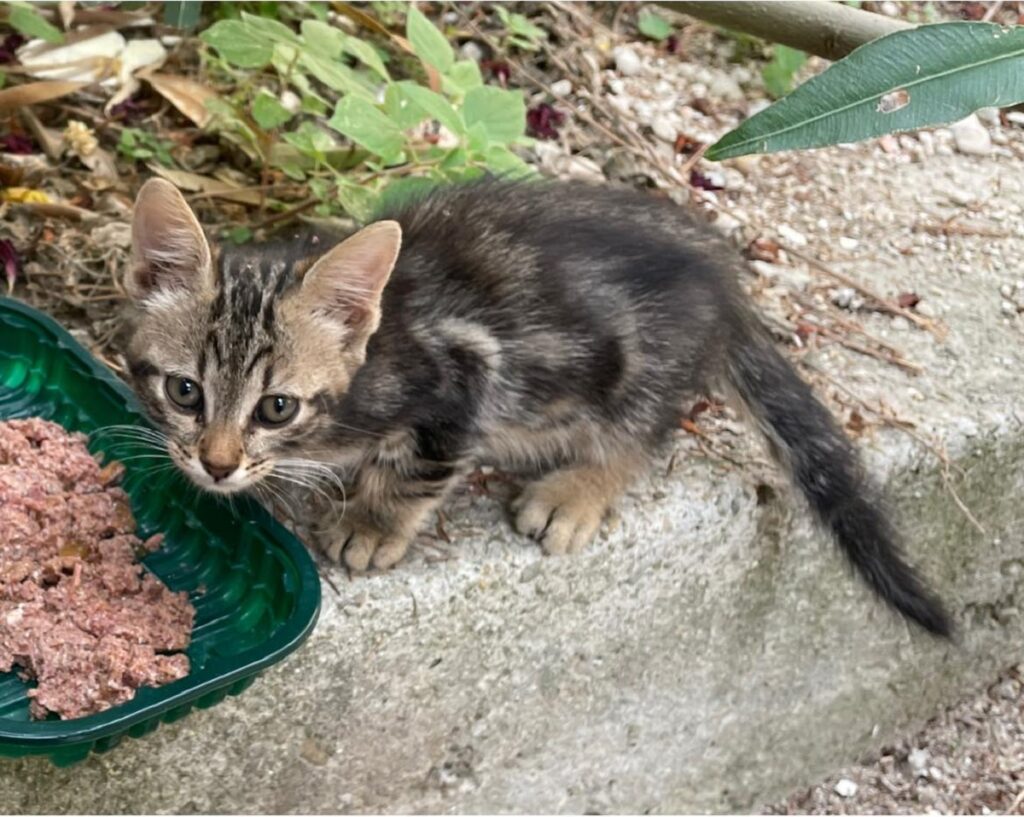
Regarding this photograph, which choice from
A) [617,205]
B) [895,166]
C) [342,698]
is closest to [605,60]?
[895,166]

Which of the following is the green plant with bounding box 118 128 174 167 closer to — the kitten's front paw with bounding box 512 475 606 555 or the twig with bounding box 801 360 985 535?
the kitten's front paw with bounding box 512 475 606 555

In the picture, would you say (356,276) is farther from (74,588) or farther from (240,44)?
(240,44)

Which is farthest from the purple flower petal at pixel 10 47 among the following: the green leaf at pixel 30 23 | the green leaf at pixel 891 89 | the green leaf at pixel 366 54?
the green leaf at pixel 891 89

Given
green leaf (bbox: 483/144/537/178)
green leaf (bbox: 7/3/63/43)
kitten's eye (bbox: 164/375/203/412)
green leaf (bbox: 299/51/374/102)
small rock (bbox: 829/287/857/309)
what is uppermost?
green leaf (bbox: 299/51/374/102)

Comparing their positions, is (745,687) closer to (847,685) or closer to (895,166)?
(847,685)

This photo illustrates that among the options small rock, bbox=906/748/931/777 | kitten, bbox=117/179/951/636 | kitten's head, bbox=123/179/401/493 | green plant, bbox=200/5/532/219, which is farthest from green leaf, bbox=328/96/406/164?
small rock, bbox=906/748/931/777

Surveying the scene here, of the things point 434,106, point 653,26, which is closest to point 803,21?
point 434,106

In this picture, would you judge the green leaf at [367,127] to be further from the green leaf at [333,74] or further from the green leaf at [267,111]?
the green leaf at [267,111]
